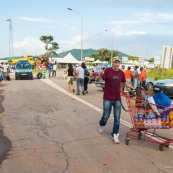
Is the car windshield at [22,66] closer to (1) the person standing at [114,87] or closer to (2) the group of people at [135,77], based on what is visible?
A: (2) the group of people at [135,77]

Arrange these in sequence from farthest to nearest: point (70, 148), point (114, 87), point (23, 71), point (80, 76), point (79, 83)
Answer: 1. point (23, 71)
2. point (79, 83)
3. point (80, 76)
4. point (114, 87)
5. point (70, 148)

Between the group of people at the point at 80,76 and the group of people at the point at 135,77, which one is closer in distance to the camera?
the group of people at the point at 80,76

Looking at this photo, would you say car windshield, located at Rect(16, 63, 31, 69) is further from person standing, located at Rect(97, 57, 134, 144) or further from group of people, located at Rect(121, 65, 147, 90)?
person standing, located at Rect(97, 57, 134, 144)

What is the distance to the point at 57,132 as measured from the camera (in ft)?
27.6

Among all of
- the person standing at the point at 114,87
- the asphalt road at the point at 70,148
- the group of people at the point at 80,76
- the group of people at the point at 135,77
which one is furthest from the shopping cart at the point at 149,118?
the group of people at the point at 135,77

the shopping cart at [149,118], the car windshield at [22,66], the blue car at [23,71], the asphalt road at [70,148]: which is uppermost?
the shopping cart at [149,118]

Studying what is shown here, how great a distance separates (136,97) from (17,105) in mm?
7169

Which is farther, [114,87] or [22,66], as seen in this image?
[22,66]

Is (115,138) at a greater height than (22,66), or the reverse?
(115,138)

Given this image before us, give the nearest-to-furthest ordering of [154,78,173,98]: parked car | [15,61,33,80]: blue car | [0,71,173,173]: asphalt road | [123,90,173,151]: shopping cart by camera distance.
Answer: [0,71,173,173]: asphalt road < [123,90,173,151]: shopping cart < [154,78,173,98]: parked car < [15,61,33,80]: blue car

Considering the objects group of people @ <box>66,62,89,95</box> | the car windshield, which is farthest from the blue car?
group of people @ <box>66,62,89,95</box>

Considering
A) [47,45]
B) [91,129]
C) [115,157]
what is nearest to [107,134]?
[91,129]

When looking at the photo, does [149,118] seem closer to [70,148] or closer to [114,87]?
[114,87]

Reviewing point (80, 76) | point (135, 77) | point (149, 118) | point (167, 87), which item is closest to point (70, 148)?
point (149, 118)
